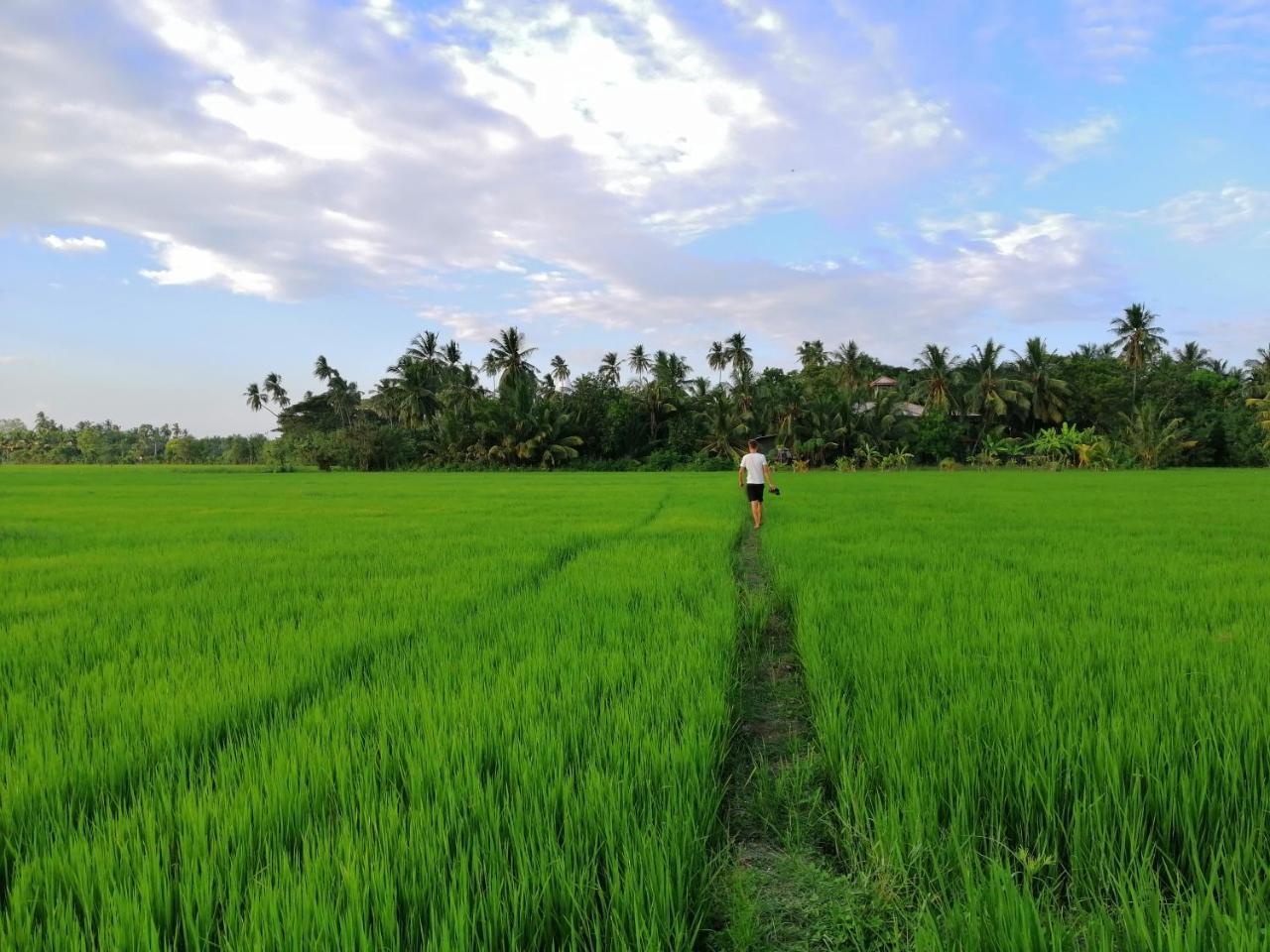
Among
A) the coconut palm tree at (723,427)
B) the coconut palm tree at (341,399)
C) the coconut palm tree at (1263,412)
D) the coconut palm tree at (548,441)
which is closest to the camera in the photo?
the coconut palm tree at (1263,412)

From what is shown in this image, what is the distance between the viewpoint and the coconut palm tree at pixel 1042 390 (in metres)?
41.4

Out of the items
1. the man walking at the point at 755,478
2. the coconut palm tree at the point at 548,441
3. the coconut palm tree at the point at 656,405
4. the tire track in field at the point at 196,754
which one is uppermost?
the coconut palm tree at the point at 656,405

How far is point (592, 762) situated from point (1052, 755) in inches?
53.6

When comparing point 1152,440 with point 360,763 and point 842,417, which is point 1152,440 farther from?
point 360,763

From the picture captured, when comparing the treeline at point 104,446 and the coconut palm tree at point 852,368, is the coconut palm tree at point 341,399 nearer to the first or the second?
the treeline at point 104,446

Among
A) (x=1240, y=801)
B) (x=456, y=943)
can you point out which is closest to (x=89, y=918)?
(x=456, y=943)

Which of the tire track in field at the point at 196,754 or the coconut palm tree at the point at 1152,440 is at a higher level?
the coconut palm tree at the point at 1152,440

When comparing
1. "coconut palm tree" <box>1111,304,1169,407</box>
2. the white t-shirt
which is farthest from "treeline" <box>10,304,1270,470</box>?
the white t-shirt

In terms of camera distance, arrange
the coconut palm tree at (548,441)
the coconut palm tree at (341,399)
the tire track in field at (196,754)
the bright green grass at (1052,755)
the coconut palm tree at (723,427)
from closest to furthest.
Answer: the bright green grass at (1052,755)
the tire track in field at (196,754)
the coconut palm tree at (548,441)
the coconut palm tree at (723,427)
the coconut palm tree at (341,399)

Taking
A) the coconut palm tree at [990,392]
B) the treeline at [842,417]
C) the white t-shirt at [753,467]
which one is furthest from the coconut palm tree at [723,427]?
the white t-shirt at [753,467]

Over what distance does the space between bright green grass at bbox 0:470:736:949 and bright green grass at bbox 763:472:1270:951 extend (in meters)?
0.51

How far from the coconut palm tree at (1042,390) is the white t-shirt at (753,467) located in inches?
1540

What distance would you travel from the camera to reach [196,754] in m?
2.16

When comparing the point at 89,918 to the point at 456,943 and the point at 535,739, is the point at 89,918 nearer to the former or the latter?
the point at 456,943
